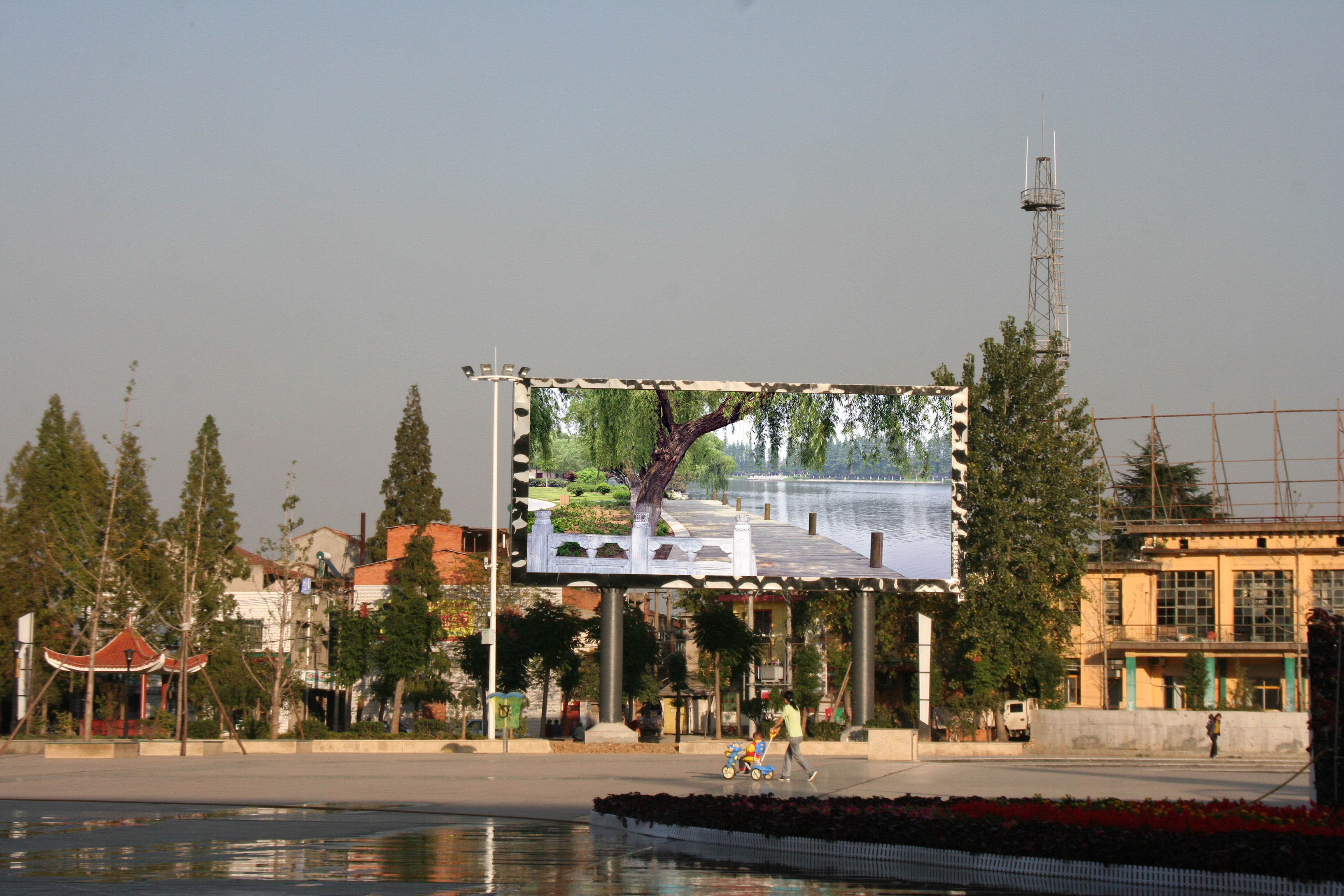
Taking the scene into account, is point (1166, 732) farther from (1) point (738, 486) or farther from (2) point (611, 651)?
(2) point (611, 651)

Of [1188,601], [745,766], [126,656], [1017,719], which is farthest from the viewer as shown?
[1188,601]

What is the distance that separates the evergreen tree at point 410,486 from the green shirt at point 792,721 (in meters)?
54.2

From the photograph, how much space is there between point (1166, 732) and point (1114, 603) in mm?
15307

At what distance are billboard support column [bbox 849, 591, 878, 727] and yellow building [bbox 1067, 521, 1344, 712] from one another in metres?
14.9

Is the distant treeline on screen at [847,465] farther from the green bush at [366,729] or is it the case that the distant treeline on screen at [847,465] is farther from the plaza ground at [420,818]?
the green bush at [366,729]

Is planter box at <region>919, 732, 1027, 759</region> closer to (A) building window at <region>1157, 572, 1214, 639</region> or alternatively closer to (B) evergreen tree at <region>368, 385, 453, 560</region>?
(A) building window at <region>1157, 572, 1214, 639</region>

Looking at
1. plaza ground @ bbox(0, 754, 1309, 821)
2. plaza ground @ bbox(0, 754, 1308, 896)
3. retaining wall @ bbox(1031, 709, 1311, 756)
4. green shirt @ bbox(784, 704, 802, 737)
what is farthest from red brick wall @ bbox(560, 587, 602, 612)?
green shirt @ bbox(784, 704, 802, 737)

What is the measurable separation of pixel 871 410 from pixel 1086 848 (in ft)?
93.9

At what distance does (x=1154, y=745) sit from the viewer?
40344 mm

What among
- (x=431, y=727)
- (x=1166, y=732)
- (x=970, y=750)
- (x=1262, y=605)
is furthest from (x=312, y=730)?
(x=1262, y=605)

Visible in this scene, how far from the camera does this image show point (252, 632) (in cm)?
5722

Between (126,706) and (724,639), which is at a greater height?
(724,639)

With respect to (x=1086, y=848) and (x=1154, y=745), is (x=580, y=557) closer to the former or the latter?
(x=1154, y=745)

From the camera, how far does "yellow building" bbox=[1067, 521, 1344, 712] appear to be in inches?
2018
